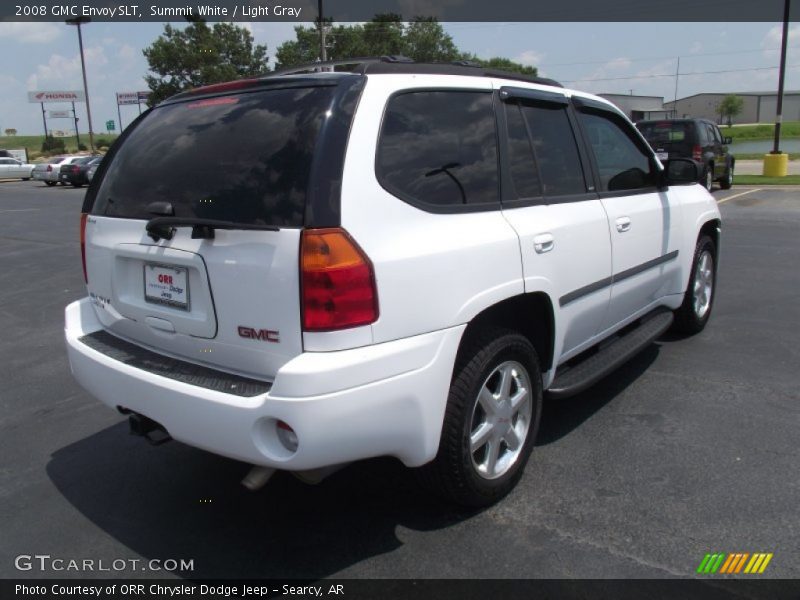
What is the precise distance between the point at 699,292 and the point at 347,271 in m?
3.95

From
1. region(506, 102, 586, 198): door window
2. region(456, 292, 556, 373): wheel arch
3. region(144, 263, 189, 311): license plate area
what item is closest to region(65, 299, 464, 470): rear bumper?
region(144, 263, 189, 311): license plate area

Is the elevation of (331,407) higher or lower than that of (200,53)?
lower

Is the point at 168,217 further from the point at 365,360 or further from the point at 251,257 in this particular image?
the point at 365,360

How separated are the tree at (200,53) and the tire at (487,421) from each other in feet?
166

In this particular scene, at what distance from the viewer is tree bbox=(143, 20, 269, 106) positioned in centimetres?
4981

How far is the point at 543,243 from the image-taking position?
303 cm

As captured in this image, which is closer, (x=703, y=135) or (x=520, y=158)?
(x=520, y=158)

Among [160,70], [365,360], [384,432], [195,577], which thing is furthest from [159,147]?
[160,70]

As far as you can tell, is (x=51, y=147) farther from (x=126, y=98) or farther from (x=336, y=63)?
(x=336, y=63)

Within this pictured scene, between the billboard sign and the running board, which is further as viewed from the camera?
the billboard sign

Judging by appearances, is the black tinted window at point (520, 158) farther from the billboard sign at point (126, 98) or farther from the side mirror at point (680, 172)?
the billboard sign at point (126, 98)

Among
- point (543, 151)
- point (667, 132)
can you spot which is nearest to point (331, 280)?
point (543, 151)

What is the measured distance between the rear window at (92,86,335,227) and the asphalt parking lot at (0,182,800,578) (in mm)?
1348

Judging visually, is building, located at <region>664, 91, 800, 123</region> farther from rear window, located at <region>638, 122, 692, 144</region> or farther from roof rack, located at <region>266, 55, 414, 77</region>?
roof rack, located at <region>266, 55, 414, 77</region>
